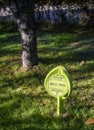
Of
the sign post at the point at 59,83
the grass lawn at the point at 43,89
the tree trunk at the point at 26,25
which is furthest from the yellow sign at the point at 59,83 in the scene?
the tree trunk at the point at 26,25

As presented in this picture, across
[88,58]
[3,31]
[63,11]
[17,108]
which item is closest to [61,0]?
[63,11]

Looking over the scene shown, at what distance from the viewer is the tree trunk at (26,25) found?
21.4ft

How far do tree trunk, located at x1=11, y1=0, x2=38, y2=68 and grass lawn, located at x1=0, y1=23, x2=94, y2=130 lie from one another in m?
0.26

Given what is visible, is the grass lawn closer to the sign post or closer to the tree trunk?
the tree trunk

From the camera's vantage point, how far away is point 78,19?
11344 millimetres

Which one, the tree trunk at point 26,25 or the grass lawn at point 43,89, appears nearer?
the grass lawn at point 43,89

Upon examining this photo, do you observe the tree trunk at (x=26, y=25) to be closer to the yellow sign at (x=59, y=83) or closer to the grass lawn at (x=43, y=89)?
the grass lawn at (x=43, y=89)

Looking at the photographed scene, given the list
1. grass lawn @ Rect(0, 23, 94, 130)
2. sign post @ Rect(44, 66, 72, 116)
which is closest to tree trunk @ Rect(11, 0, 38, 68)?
grass lawn @ Rect(0, 23, 94, 130)

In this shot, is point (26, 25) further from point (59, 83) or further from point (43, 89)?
point (59, 83)

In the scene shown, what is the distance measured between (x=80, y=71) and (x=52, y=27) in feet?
15.7

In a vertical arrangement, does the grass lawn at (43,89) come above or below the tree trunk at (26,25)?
below

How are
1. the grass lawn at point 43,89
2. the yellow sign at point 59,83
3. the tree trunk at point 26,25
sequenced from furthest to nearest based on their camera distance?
1. the tree trunk at point 26,25
2. the grass lawn at point 43,89
3. the yellow sign at point 59,83

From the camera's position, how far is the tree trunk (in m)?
6.51

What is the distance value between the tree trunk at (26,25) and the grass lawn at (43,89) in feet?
0.87
